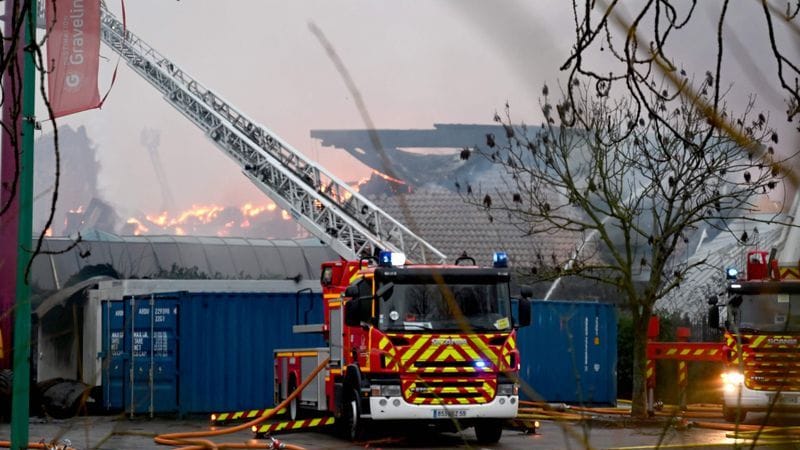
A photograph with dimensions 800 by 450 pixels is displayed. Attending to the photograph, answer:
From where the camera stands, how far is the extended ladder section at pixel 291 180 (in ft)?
134

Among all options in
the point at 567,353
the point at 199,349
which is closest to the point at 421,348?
the point at 199,349

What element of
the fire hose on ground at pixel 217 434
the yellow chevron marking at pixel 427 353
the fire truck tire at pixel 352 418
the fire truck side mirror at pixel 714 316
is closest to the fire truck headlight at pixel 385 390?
the fire truck tire at pixel 352 418

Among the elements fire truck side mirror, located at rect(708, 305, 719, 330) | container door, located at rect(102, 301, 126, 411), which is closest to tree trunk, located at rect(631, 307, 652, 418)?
fire truck side mirror, located at rect(708, 305, 719, 330)

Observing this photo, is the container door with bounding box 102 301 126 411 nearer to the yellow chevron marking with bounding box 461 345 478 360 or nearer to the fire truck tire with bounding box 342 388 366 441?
the fire truck tire with bounding box 342 388 366 441

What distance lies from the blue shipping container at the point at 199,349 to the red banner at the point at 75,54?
8310 millimetres

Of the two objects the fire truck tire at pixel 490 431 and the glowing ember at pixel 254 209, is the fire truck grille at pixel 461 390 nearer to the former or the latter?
the fire truck tire at pixel 490 431

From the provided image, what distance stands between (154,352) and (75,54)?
11.8 m

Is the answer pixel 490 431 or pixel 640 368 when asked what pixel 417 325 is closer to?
pixel 490 431

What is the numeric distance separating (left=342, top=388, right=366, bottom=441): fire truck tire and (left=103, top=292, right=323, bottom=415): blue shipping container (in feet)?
20.3

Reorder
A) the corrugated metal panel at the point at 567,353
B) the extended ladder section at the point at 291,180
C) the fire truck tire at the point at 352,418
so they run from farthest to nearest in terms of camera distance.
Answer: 1. the extended ladder section at the point at 291,180
2. the corrugated metal panel at the point at 567,353
3. the fire truck tire at the point at 352,418

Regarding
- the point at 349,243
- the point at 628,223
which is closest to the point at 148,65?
the point at 349,243

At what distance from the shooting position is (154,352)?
2273cm

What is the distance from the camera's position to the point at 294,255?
47719 millimetres

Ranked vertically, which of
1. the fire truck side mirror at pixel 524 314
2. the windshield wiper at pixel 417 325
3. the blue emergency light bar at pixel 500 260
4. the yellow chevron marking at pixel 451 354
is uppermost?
the blue emergency light bar at pixel 500 260
